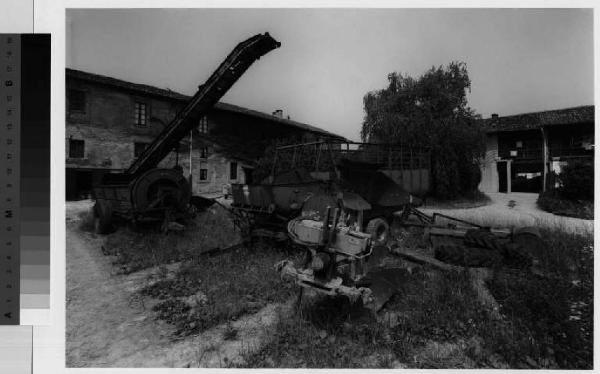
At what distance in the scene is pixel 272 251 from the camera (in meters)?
5.28

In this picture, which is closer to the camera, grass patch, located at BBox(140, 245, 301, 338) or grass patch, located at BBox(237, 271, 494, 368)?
grass patch, located at BBox(237, 271, 494, 368)

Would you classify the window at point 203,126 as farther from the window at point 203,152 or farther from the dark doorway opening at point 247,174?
the dark doorway opening at point 247,174

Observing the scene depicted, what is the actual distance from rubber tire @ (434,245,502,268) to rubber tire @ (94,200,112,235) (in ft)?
24.6

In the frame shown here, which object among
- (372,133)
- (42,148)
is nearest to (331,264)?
(42,148)

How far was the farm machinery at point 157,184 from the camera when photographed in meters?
6.40

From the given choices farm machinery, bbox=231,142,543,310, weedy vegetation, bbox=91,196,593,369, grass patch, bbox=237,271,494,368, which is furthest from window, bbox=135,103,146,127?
grass patch, bbox=237,271,494,368

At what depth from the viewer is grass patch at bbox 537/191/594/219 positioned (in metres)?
5.04

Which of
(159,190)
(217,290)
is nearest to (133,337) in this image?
(217,290)

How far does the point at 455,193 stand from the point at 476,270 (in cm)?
946

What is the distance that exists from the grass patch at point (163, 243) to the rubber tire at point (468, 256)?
4.04 metres

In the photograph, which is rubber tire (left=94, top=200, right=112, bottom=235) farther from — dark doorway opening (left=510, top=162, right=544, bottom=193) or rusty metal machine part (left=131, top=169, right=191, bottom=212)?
dark doorway opening (left=510, top=162, right=544, bottom=193)

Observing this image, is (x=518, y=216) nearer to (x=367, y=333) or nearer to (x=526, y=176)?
(x=526, y=176)

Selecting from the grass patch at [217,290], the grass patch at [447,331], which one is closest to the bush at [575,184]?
the grass patch at [447,331]

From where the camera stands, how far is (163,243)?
6.15 metres
